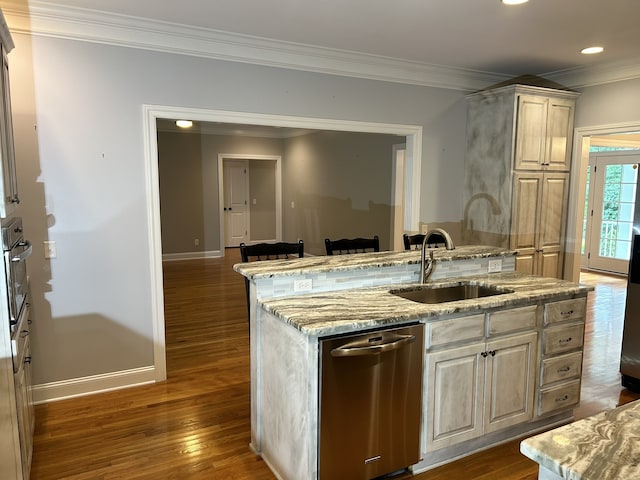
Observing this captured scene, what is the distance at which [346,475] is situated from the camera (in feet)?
6.98

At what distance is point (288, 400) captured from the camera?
7.11ft

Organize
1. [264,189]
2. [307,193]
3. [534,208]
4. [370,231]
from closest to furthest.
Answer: [534,208], [370,231], [307,193], [264,189]

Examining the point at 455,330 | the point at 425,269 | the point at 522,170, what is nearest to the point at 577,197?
the point at 522,170

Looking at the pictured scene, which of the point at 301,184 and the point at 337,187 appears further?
the point at 301,184

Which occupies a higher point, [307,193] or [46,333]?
[307,193]

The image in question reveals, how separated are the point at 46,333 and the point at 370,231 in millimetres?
5010

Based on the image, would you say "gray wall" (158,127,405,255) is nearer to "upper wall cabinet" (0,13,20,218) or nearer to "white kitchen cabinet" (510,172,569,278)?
"white kitchen cabinet" (510,172,569,278)

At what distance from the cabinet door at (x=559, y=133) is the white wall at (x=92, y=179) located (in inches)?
117

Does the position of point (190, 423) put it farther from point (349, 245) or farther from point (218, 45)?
point (218, 45)

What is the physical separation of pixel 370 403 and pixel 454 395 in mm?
532

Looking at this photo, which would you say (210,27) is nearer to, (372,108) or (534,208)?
(372,108)

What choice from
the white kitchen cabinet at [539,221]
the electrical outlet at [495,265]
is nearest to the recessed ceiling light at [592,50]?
the white kitchen cabinet at [539,221]

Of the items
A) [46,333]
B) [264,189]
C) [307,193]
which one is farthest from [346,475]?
[264,189]

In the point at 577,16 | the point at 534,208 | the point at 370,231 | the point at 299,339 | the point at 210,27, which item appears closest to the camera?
the point at 299,339
